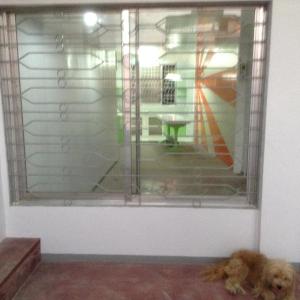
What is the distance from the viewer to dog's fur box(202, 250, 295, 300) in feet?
5.41

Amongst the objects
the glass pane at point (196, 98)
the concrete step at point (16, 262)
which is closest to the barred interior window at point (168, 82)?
the glass pane at point (196, 98)

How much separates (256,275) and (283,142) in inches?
33.2

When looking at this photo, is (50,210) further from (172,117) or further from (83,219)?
(172,117)

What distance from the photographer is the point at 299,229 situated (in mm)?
1998

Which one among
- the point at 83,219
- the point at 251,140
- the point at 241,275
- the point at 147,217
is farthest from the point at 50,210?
the point at 251,140

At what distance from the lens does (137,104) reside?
79.9 inches

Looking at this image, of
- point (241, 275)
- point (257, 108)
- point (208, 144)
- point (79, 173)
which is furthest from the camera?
point (79, 173)

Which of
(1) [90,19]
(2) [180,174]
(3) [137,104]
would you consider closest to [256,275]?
(2) [180,174]

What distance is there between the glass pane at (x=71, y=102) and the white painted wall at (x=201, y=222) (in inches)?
8.3

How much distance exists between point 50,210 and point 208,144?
3.97 feet

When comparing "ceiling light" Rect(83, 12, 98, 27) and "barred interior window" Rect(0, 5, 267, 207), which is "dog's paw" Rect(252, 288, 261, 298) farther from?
"ceiling light" Rect(83, 12, 98, 27)

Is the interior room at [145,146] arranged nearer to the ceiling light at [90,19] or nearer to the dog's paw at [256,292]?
the ceiling light at [90,19]

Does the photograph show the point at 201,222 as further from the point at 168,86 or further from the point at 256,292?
the point at 168,86

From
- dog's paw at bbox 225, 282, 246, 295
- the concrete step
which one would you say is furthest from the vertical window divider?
dog's paw at bbox 225, 282, 246, 295
